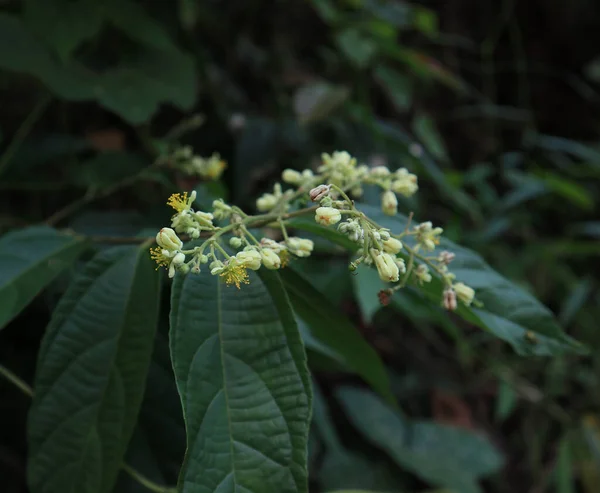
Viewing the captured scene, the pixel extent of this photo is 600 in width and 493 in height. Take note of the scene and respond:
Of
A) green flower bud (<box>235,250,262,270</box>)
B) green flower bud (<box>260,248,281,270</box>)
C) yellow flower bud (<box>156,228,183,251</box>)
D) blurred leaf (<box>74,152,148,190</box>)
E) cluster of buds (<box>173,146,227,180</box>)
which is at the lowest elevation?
green flower bud (<box>235,250,262,270</box>)

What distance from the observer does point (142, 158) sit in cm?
158

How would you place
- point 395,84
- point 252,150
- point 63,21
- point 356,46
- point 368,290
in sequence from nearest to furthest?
point 368,290 < point 63,21 < point 252,150 < point 356,46 < point 395,84

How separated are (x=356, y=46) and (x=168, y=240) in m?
1.45

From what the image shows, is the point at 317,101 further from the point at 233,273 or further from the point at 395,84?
the point at 233,273

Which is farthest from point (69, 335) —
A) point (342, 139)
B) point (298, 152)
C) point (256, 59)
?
point (256, 59)

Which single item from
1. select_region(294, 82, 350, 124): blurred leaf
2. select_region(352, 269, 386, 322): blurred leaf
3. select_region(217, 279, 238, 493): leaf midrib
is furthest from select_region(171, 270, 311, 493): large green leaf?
select_region(294, 82, 350, 124): blurred leaf

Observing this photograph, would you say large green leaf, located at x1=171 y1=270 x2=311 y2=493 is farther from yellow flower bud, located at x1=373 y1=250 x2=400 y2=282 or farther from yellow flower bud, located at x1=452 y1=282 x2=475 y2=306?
yellow flower bud, located at x1=452 y1=282 x2=475 y2=306

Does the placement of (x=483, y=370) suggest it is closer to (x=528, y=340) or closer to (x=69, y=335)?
(x=528, y=340)

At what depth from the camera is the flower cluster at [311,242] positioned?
0.69 meters

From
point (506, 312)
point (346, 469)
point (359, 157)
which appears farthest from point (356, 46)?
point (346, 469)

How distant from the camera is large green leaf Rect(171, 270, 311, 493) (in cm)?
67

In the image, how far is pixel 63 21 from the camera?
134 centimetres

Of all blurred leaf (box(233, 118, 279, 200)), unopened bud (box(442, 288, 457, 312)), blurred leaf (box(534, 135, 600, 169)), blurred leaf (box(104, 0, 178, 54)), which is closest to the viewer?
unopened bud (box(442, 288, 457, 312))

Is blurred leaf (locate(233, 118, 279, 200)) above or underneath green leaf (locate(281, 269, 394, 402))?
above
